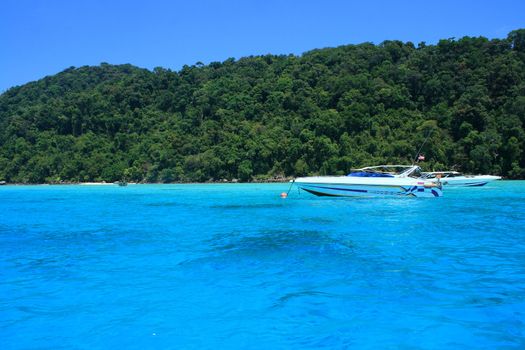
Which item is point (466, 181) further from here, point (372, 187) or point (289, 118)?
point (289, 118)

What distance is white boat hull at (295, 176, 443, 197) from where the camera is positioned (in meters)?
22.5

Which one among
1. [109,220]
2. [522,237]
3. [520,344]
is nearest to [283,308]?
[520,344]

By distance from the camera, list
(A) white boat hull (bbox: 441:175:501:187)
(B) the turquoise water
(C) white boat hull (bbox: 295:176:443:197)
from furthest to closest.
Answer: (A) white boat hull (bbox: 441:175:501:187), (C) white boat hull (bbox: 295:176:443:197), (B) the turquoise water

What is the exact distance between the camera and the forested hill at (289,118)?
2293 inches

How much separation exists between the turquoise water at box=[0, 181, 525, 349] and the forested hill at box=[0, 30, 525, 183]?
153 ft

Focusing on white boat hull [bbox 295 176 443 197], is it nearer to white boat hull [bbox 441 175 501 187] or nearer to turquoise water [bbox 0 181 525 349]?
turquoise water [bbox 0 181 525 349]

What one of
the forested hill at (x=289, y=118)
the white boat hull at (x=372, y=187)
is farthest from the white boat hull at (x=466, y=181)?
the forested hill at (x=289, y=118)

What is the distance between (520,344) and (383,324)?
1.39 metres

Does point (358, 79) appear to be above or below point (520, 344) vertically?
above

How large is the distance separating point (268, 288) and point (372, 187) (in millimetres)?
16831

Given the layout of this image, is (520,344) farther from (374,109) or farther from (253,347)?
(374,109)

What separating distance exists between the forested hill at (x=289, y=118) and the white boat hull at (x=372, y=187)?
32227 mm

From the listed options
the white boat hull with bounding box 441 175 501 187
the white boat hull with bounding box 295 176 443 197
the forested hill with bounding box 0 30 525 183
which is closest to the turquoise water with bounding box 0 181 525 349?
the white boat hull with bounding box 295 176 443 197

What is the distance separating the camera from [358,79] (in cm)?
7194
